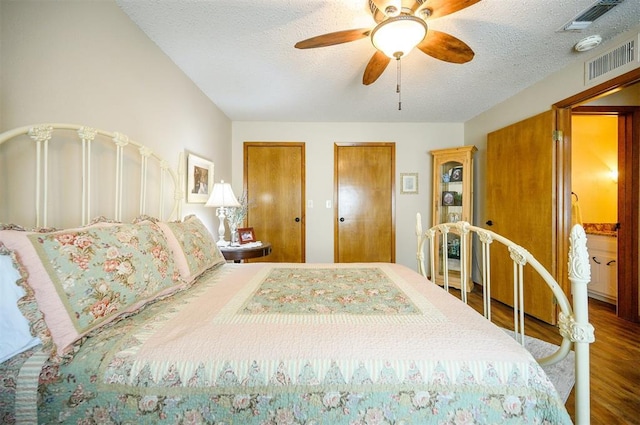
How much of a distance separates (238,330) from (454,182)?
340cm

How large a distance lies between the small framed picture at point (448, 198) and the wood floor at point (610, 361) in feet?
4.20

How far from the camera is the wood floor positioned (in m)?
1.38

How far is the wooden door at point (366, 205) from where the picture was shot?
370cm

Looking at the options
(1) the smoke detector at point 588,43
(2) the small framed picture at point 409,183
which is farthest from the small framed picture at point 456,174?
(1) the smoke detector at point 588,43

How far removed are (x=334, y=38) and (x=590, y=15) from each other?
64.0 inches

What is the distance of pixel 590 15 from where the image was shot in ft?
5.32

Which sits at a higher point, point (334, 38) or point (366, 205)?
point (334, 38)

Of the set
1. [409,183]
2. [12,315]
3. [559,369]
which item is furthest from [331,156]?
[12,315]

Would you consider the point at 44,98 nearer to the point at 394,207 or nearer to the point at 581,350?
the point at 581,350

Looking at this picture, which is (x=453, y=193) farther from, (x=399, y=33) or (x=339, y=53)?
(x=399, y=33)

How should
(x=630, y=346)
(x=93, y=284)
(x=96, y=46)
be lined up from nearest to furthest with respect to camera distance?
(x=93, y=284)
(x=96, y=46)
(x=630, y=346)

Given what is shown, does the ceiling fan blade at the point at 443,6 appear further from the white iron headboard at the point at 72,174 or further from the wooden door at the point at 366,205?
the wooden door at the point at 366,205

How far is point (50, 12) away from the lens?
1.18 meters

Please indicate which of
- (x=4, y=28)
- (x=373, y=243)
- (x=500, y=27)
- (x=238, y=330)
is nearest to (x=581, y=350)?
(x=238, y=330)
